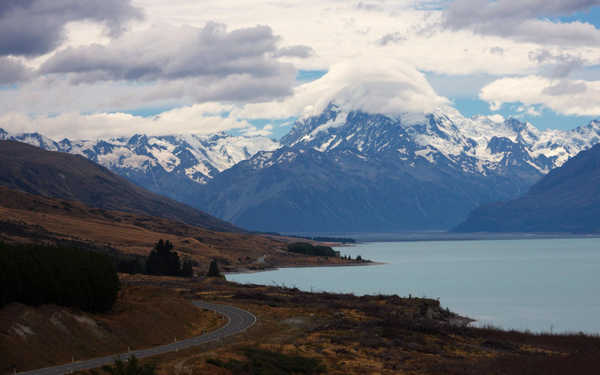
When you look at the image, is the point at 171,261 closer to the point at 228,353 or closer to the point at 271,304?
the point at 271,304

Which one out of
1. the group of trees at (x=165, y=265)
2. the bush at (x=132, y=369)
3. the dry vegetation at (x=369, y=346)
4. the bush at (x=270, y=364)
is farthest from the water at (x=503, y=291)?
the bush at (x=132, y=369)

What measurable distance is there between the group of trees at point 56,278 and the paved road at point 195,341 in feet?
27.0

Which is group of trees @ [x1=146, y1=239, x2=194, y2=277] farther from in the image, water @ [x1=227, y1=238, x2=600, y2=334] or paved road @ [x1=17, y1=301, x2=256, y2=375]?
paved road @ [x1=17, y1=301, x2=256, y2=375]

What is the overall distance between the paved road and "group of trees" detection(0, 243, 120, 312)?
8.23 metres

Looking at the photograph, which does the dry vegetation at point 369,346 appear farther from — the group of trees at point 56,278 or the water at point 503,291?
the water at point 503,291

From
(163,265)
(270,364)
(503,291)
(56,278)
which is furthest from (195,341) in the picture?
(503,291)

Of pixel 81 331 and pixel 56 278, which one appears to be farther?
pixel 56 278

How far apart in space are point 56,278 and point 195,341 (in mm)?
11653

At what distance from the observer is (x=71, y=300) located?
191 feet

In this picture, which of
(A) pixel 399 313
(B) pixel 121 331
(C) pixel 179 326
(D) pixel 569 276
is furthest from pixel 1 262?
(D) pixel 569 276

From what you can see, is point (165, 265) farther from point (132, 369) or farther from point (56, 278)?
point (132, 369)

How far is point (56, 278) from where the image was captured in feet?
188

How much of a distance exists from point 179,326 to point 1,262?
15717mm

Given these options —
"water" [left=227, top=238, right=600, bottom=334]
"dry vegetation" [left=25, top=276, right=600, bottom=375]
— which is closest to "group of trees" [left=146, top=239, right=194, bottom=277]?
"water" [left=227, top=238, right=600, bottom=334]
